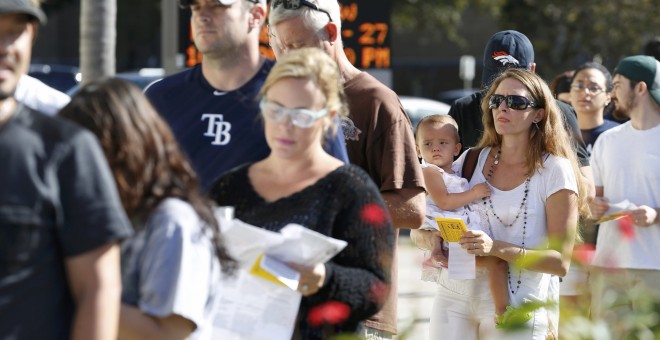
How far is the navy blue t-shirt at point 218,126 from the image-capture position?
4109 millimetres

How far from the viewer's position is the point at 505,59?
6145mm

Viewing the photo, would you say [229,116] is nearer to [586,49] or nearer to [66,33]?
[586,49]

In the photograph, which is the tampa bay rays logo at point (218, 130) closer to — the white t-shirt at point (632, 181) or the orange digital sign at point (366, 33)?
the white t-shirt at point (632, 181)

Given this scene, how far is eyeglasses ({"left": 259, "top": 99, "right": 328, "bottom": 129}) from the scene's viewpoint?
3.71m

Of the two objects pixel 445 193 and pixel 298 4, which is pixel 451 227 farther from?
pixel 298 4

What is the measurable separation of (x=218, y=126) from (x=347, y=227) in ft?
2.38

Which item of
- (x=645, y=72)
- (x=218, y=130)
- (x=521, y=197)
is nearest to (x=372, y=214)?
(x=218, y=130)

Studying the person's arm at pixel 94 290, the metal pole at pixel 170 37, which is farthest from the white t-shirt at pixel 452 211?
the metal pole at pixel 170 37

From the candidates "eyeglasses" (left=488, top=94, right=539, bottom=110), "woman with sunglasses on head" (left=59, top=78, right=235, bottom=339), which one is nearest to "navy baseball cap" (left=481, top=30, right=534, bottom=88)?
"eyeglasses" (left=488, top=94, right=539, bottom=110)

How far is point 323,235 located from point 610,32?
28.9 meters

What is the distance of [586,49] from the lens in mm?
33094

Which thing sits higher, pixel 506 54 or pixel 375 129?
pixel 506 54

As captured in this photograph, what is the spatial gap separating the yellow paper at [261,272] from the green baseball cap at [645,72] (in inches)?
172

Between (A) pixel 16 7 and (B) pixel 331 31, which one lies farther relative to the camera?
(B) pixel 331 31
